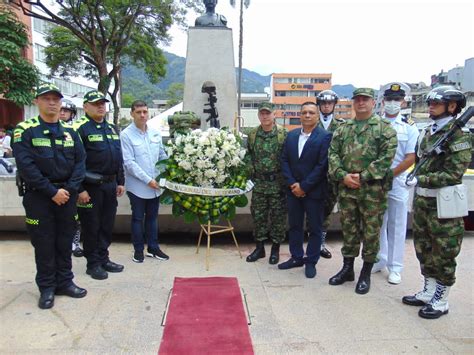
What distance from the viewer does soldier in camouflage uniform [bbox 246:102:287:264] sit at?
4.38 meters

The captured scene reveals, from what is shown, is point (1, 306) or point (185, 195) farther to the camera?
point (185, 195)

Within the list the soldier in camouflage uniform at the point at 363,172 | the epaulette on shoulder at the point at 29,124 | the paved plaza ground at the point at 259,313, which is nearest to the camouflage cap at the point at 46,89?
the epaulette on shoulder at the point at 29,124

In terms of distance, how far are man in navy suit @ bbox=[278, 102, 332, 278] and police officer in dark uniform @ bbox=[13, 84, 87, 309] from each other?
204cm

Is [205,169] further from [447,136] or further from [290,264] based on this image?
[447,136]

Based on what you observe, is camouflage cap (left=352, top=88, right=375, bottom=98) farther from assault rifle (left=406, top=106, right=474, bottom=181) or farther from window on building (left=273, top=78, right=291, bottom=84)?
window on building (left=273, top=78, right=291, bottom=84)

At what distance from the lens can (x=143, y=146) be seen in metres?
4.42

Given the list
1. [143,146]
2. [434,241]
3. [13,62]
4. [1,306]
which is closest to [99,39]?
[13,62]

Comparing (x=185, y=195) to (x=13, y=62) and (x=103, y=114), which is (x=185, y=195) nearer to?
(x=103, y=114)

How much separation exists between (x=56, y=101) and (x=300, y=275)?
9.36 ft

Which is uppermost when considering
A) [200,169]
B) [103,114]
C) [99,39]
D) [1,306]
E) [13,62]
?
[99,39]

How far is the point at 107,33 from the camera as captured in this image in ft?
62.4

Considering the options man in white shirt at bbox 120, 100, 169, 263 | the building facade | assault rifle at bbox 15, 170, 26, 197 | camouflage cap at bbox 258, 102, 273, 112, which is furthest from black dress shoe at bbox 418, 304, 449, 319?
the building facade

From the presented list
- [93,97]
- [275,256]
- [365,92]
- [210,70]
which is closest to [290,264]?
[275,256]

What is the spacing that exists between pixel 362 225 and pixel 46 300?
287 centimetres
